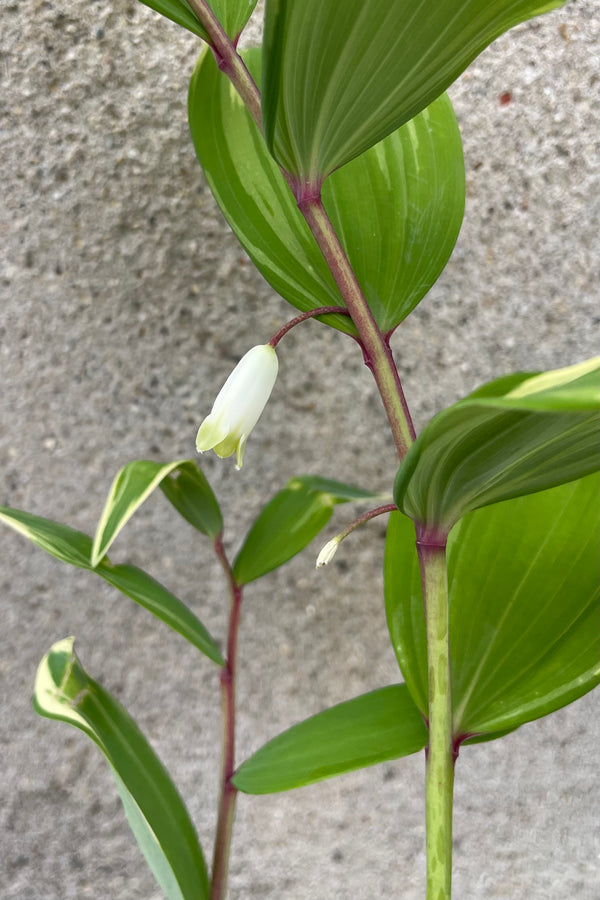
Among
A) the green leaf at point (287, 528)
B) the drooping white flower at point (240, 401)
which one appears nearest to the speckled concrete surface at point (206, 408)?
the green leaf at point (287, 528)

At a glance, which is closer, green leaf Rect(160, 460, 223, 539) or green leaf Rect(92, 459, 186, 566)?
green leaf Rect(92, 459, 186, 566)

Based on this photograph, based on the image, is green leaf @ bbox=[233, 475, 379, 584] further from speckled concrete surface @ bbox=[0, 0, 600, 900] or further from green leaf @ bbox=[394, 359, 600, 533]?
green leaf @ bbox=[394, 359, 600, 533]

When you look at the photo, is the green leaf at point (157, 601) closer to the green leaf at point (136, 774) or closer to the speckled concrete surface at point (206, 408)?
the green leaf at point (136, 774)

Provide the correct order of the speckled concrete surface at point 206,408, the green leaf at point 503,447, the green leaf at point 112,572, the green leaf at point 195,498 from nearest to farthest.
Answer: the green leaf at point 503,447 < the green leaf at point 112,572 < the green leaf at point 195,498 < the speckled concrete surface at point 206,408

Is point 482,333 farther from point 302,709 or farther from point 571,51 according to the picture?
point 302,709

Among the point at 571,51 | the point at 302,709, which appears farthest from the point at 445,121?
the point at 302,709

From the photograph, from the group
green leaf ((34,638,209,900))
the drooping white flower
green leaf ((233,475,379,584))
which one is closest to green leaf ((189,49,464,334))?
the drooping white flower
